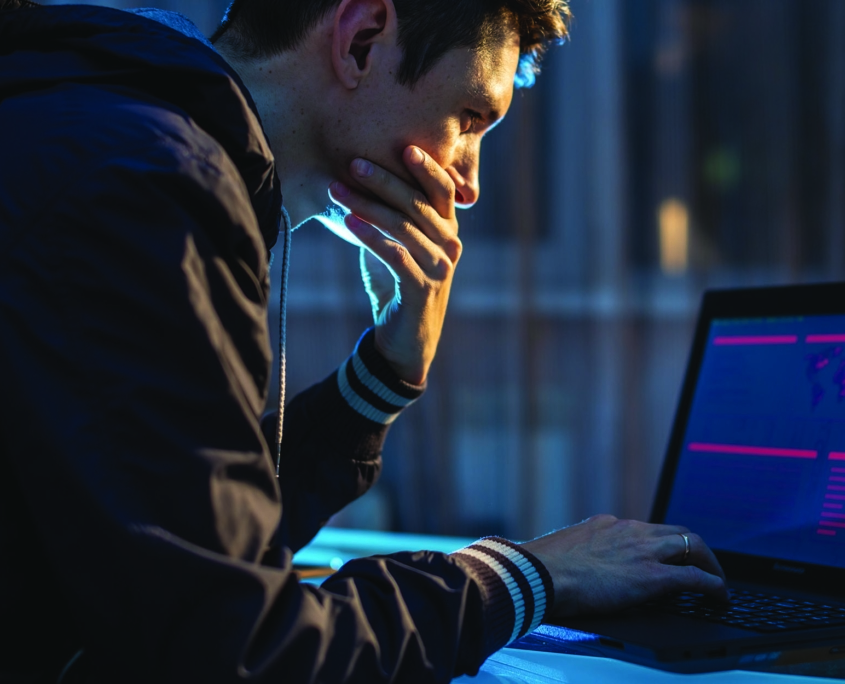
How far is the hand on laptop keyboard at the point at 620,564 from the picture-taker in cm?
64

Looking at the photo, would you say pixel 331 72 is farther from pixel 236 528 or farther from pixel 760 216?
pixel 760 216

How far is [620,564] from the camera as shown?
26.3 inches

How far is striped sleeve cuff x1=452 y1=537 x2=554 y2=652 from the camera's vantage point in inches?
22.8

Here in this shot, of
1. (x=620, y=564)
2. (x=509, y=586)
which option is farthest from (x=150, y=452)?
(x=620, y=564)

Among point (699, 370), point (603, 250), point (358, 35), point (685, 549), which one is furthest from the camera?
point (603, 250)

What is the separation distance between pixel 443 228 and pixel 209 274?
19.5 inches

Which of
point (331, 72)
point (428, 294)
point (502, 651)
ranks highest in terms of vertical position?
point (331, 72)

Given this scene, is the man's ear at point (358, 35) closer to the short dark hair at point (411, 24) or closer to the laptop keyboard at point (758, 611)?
the short dark hair at point (411, 24)

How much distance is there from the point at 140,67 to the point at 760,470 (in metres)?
0.71

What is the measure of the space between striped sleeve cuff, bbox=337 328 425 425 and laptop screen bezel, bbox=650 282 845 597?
0.33 m

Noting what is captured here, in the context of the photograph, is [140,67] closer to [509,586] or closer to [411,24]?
[411,24]

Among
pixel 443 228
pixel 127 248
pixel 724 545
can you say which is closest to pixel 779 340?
pixel 724 545

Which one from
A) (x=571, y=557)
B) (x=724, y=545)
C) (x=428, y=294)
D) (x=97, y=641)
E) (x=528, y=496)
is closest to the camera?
(x=97, y=641)

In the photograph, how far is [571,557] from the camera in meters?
0.65
